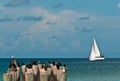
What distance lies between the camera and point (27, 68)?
122 ft

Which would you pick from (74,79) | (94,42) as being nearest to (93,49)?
(94,42)

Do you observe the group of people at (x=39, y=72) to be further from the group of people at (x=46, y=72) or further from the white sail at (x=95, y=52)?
the white sail at (x=95, y=52)

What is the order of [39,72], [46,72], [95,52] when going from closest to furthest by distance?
[46,72] → [39,72] → [95,52]

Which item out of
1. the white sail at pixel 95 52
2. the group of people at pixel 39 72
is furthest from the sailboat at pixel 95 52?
the group of people at pixel 39 72

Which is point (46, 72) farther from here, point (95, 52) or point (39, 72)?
point (95, 52)

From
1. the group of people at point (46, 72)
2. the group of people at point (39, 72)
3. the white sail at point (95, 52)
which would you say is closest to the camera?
the group of people at point (39, 72)

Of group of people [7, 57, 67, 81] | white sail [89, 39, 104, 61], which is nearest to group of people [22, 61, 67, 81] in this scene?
group of people [7, 57, 67, 81]

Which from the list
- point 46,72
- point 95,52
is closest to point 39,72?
point 46,72

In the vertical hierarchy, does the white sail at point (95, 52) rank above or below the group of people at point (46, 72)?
above

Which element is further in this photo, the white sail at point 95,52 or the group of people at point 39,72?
the white sail at point 95,52

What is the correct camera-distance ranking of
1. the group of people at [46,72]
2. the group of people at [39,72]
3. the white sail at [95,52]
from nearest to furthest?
the group of people at [39,72], the group of people at [46,72], the white sail at [95,52]

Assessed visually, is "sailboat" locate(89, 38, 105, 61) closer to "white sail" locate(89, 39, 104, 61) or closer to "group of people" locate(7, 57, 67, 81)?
"white sail" locate(89, 39, 104, 61)

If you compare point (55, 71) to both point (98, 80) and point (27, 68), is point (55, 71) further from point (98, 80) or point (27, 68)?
point (98, 80)

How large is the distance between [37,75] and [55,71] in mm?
1484
